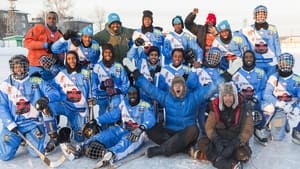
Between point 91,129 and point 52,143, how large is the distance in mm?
539

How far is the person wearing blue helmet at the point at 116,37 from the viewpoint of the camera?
6242 mm

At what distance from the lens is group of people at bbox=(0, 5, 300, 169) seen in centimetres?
471

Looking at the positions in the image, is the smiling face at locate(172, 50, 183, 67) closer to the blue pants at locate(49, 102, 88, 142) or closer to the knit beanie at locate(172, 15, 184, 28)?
the knit beanie at locate(172, 15, 184, 28)

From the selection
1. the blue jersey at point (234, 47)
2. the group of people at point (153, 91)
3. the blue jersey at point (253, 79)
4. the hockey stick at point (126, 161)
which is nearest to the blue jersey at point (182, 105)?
the group of people at point (153, 91)

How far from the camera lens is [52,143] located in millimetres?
5094

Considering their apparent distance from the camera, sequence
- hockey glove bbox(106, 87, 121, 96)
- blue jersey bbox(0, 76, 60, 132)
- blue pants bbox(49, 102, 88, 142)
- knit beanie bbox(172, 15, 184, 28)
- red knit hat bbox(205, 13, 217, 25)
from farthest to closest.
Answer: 1. red knit hat bbox(205, 13, 217, 25)
2. knit beanie bbox(172, 15, 184, 28)
3. hockey glove bbox(106, 87, 121, 96)
4. blue pants bbox(49, 102, 88, 142)
5. blue jersey bbox(0, 76, 60, 132)

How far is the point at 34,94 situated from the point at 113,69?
1.26 meters

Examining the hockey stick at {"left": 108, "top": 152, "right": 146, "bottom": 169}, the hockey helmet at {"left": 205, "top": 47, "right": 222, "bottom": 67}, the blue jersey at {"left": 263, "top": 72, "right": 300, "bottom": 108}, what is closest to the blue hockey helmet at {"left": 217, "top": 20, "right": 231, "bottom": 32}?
the hockey helmet at {"left": 205, "top": 47, "right": 222, "bottom": 67}

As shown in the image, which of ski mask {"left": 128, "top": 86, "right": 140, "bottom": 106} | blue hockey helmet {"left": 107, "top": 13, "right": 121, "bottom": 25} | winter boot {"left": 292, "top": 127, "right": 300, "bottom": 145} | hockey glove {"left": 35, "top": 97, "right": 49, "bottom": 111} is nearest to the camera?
hockey glove {"left": 35, "top": 97, "right": 49, "bottom": 111}

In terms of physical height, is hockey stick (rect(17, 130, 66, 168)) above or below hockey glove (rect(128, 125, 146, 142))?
below

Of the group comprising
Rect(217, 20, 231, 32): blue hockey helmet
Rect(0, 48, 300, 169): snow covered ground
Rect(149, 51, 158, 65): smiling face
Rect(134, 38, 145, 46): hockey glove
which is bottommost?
Rect(0, 48, 300, 169): snow covered ground

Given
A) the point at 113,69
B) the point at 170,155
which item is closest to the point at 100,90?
the point at 113,69

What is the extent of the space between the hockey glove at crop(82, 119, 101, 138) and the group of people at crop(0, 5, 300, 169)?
0.6 inches

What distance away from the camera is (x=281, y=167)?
4457 mm
